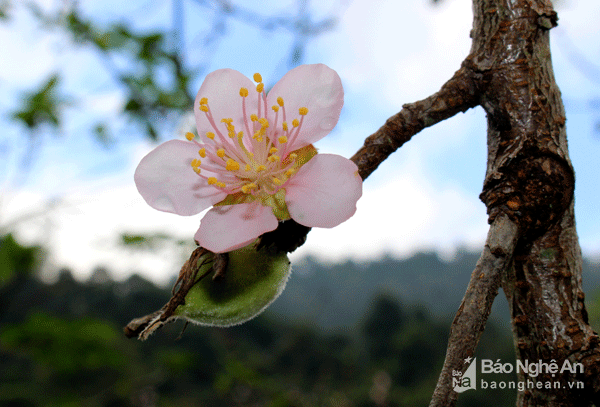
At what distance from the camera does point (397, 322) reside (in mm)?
15312

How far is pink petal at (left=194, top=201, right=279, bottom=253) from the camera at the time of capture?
53 centimetres

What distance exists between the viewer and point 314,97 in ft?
2.00

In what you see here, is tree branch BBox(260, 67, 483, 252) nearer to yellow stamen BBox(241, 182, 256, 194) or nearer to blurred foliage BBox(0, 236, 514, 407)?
yellow stamen BBox(241, 182, 256, 194)

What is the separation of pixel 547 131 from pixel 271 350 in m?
13.4

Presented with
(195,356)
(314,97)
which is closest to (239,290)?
(314,97)

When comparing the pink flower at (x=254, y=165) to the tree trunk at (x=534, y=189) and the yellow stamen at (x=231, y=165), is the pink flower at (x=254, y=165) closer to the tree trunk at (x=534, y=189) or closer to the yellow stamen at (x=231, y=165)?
the yellow stamen at (x=231, y=165)

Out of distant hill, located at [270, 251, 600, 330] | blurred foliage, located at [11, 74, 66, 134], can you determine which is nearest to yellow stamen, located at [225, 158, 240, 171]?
blurred foliage, located at [11, 74, 66, 134]

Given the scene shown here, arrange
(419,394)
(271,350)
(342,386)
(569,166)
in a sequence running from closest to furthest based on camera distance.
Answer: (569,166) → (419,394) → (342,386) → (271,350)

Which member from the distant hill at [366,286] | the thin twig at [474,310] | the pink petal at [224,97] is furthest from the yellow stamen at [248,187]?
the distant hill at [366,286]

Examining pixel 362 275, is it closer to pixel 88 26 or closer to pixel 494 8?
pixel 88 26

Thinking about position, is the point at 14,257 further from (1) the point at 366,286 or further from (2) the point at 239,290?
(1) the point at 366,286

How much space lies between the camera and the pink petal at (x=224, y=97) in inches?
25.6

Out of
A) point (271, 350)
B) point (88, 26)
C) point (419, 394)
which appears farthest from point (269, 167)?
point (271, 350)

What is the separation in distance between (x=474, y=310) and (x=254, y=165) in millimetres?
380
